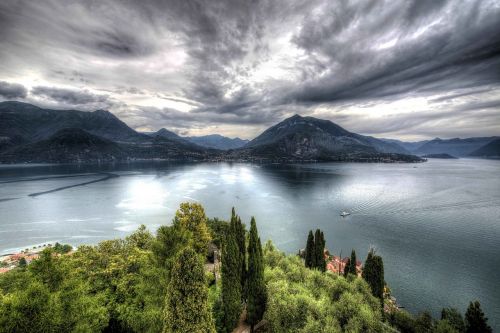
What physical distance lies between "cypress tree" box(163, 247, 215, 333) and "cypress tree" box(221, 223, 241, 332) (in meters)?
11.6

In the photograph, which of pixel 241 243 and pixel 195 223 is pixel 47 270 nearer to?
pixel 241 243

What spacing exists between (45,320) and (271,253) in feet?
91.5

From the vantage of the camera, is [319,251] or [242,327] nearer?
[242,327]

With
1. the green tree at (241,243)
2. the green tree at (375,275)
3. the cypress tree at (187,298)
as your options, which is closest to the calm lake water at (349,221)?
the green tree at (375,275)

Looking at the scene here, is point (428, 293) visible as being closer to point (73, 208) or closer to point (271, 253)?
point (271, 253)

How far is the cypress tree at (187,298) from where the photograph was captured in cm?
1093

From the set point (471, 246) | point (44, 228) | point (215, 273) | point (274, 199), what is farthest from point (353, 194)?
point (44, 228)

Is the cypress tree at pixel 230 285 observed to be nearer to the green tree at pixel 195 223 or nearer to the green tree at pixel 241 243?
the green tree at pixel 241 243

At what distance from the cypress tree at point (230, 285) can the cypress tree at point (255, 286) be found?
2.06 metres

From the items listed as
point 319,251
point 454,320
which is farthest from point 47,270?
point 454,320

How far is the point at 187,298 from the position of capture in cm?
1109

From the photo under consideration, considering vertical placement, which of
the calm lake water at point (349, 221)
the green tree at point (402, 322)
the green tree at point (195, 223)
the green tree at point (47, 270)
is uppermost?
the green tree at point (47, 270)

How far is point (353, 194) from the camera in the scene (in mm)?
118062

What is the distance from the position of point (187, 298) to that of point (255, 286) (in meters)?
15.9
